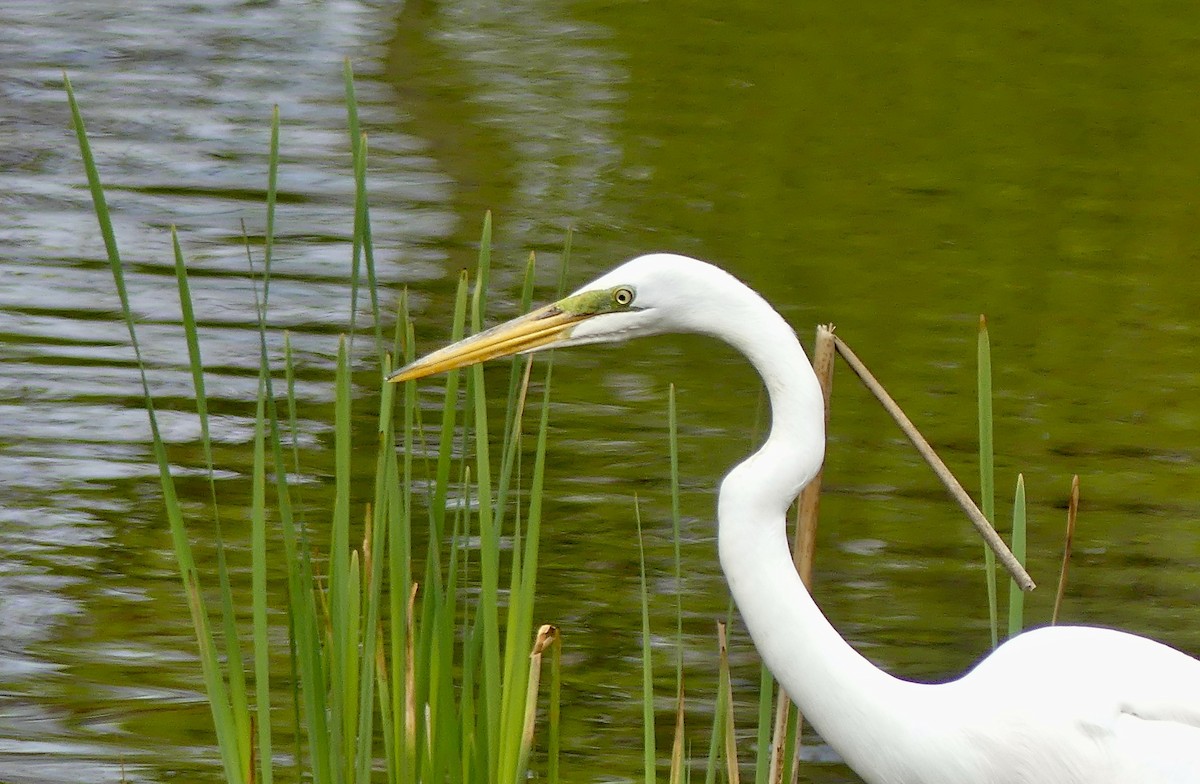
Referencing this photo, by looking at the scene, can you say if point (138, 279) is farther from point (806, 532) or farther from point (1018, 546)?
point (1018, 546)

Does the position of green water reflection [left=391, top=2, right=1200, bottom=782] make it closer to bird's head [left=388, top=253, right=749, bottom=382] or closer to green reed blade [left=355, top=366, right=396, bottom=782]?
green reed blade [left=355, top=366, right=396, bottom=782]

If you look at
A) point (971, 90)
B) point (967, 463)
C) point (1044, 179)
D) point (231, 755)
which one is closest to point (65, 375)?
point (967, 463)

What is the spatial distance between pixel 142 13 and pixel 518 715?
1018 centimetres

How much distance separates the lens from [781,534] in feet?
7.73

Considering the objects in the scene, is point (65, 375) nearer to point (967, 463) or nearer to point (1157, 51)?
point (967, 463)

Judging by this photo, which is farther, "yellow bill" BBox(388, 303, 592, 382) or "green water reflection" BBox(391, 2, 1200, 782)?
"green water reflection" BBox(391, 2, 1200, 782)

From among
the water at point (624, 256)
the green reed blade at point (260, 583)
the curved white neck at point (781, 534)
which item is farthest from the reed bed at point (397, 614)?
the water at point (624, 256)

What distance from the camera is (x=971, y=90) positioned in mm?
10375

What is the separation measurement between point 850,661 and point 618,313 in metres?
0.51

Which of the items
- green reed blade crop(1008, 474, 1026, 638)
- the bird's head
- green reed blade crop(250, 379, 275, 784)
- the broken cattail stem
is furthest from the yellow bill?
green reed blade crop(1008, 474, 1026, 638)

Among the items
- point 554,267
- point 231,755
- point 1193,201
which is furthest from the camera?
point 1193,201

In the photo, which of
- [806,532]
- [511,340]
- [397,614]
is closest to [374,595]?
[397,614]

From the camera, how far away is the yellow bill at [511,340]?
244 cm

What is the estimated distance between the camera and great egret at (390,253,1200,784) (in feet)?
7.64
